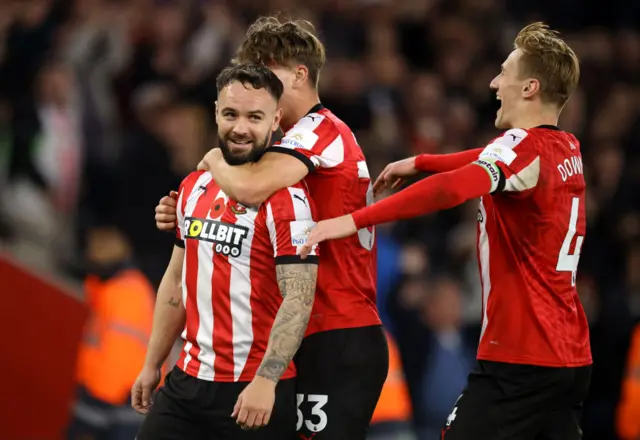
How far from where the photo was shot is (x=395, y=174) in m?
5.38

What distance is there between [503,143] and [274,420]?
1.42 metres

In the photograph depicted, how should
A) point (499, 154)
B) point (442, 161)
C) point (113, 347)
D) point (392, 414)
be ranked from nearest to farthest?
point (499, 154)
point (442, 161)
point (392, 414)
point (113, 347)

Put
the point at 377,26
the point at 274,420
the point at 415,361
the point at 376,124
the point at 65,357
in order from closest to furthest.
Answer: the point at 274,420 → the point at 65,357 → the point at 415,361 → the point at 376,124 → the point at 377,26

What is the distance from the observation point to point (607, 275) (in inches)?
387

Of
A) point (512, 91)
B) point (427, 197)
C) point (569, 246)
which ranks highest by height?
point (512, 91)

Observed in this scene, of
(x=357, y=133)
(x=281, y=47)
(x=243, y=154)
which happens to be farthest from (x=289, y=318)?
(x=357, y=133)

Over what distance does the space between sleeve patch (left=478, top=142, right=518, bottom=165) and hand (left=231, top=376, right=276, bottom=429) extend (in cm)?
125

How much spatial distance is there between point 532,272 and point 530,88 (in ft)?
2.48

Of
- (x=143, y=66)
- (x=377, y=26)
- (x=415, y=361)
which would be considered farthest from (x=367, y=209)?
(x=377, y=26)

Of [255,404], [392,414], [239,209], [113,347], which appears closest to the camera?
[255,404]

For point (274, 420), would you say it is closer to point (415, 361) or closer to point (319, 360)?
point (319, 360)

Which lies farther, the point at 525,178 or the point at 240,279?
the point at 525,178

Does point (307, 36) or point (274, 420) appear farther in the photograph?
point (307, 36)

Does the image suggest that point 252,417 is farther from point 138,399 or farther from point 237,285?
point 138,399
